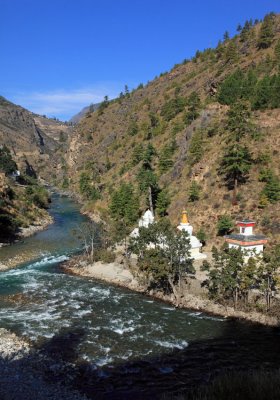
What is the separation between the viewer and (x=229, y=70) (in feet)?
347

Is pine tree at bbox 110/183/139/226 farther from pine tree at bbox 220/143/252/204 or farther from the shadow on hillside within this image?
the shadow on hillside

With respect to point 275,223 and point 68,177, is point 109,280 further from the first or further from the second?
point 68,177

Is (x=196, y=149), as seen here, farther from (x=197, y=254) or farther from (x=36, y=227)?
(x=36, y=227)

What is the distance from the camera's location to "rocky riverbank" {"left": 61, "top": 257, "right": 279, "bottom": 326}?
3174 cm

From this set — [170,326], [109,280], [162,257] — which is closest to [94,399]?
[170,326]

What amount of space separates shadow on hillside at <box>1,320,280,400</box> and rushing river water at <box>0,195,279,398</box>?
0.07 metres

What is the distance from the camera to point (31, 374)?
77.2 feet

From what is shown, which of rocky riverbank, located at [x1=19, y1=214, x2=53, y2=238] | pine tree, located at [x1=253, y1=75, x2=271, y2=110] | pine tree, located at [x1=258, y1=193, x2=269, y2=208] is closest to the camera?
pine tree, located at [x1=258, y1=193, x2=269, y2=208]

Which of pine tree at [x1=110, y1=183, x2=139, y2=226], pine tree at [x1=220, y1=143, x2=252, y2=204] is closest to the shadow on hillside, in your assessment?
pine tree at [x1=220, y1=143, x2=252, y2=204]

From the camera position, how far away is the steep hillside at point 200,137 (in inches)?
2277

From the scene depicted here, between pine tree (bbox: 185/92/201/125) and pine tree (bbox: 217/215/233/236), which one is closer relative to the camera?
pine tree (bbox: 217/215/233/236)

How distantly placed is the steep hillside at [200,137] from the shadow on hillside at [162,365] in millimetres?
22940

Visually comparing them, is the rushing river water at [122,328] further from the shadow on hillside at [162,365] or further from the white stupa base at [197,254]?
the white stupa base at [197,254]

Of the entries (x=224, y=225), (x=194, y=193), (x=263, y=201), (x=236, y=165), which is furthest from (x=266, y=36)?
(x=224, y=225)
